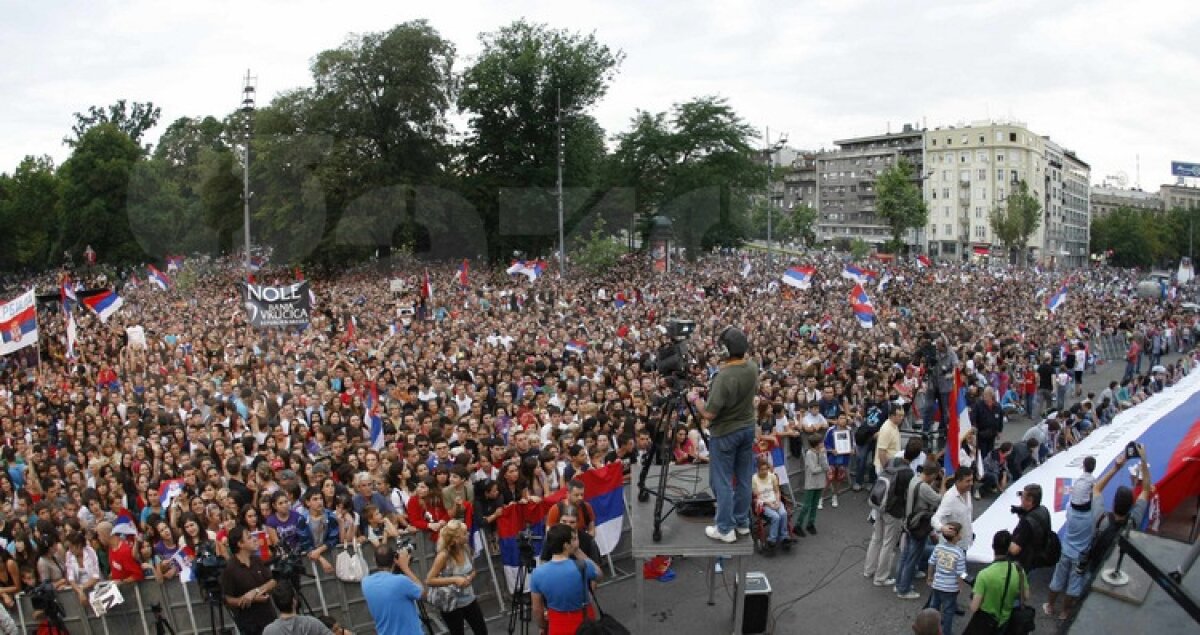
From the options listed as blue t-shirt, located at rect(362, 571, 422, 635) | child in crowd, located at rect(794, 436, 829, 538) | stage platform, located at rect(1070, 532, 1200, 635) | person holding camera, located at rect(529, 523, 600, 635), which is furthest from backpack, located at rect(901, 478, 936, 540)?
blue t-shirt, located at rect(362, 571, 422, 635)

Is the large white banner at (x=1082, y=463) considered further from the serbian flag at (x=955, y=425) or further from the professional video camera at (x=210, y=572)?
the professional video camera at (x=210, y=572)

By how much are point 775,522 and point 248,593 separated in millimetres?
5740

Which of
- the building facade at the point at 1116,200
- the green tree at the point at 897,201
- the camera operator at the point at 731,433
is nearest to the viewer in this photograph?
the camera operator at the point at 731,433

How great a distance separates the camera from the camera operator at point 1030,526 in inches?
288

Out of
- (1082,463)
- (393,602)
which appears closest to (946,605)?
(1082,463)

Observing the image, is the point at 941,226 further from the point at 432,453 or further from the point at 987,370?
the point at 432,453

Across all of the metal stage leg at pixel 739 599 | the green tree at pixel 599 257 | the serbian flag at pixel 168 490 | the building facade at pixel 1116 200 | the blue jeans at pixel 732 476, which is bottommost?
the metal stage leg at pixel 739 599

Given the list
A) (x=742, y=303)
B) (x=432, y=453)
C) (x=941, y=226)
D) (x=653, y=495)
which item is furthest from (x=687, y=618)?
(x=941, y=226)

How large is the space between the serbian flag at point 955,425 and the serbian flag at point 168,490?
26.9 feet

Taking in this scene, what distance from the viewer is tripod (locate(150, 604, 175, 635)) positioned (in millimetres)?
7484

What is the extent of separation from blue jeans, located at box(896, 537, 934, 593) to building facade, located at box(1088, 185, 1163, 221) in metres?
137

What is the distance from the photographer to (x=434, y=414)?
12805 mm

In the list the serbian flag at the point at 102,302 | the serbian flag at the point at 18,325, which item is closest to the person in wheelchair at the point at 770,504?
the serbian flag at the point at 18,325

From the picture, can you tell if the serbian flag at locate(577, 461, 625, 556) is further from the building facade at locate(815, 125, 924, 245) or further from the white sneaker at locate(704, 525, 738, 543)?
the building facade at locate(815, 125, 924, 245)
